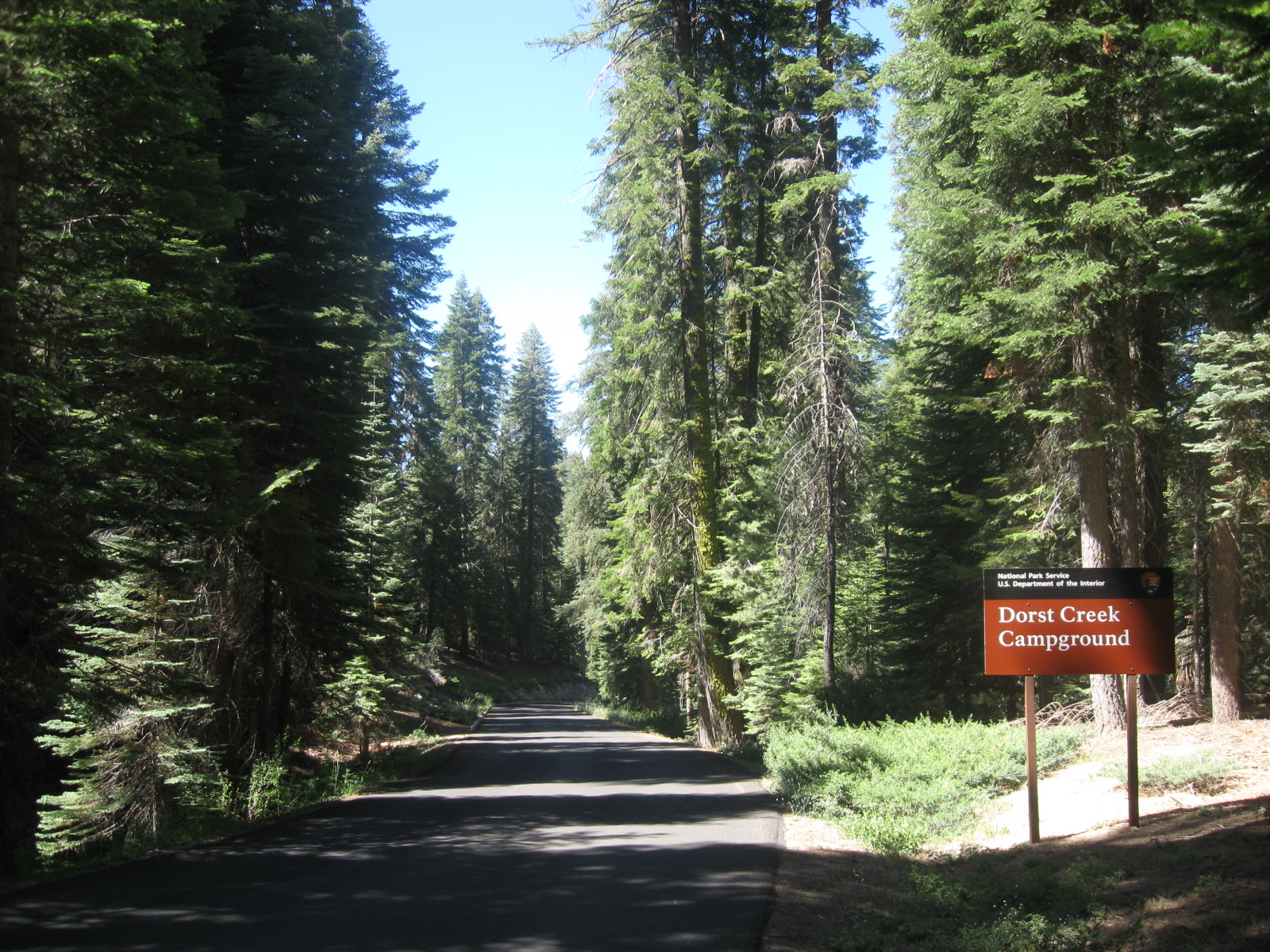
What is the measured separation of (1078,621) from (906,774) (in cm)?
335

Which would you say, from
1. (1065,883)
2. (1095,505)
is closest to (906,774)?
(1065,883)

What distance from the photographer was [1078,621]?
358 inches

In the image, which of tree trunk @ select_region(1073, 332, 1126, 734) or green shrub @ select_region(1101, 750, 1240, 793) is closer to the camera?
green shrub @ select_region(1101, 750, 1240, 793)

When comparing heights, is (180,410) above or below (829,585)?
above

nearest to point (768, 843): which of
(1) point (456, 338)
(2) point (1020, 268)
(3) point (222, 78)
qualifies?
(2) point (1020, 268)

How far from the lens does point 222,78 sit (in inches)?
564

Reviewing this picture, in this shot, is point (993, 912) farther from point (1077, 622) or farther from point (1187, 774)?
point (1187, 774)

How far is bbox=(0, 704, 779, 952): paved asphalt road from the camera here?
5633 mm

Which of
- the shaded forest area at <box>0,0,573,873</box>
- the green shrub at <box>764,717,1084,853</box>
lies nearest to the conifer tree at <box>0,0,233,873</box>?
the shaded forest area at <box>0,0,573,873</box>

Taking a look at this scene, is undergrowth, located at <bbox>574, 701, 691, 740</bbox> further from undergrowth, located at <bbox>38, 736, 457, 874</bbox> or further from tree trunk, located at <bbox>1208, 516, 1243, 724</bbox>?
tree trunk, located at <bbox>1208, 516, 1243, 724</bbox>

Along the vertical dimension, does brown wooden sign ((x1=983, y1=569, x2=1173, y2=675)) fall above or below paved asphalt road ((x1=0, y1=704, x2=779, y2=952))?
above

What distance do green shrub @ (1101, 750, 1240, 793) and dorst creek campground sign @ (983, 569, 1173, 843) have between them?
2.44 feet

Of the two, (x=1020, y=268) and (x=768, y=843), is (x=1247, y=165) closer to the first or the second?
(x=768, y=843)

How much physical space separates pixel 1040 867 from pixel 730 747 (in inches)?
473
